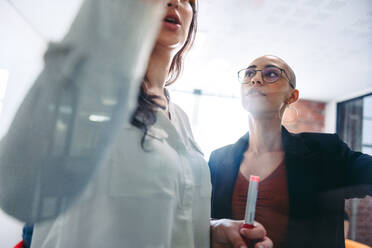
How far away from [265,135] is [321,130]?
0.44 ft

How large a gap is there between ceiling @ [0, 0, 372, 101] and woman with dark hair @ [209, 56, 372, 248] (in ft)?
0.21

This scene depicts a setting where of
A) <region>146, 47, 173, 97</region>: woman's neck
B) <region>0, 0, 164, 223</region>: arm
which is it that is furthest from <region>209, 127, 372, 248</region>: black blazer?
<region>0, 0, 164, 223</region>: arm

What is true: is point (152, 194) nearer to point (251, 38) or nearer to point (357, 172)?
point (357, 172)

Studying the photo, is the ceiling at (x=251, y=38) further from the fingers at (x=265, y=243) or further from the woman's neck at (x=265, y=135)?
the fingers at (x=265, y=243)

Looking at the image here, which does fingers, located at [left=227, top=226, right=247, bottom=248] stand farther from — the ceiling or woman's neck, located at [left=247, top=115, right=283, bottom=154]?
the ceiling

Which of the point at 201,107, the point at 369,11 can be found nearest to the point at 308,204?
the point at 201,107

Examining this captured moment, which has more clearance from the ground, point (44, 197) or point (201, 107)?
point (201, 107)

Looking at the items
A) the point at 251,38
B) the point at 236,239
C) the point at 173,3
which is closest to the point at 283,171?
the point at 236,239

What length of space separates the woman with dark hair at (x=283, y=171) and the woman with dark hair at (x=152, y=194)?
0.18 feet

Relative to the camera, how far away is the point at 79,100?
18 centimetres

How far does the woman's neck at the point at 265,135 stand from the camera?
54 centimetres

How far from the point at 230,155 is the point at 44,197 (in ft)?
1.41

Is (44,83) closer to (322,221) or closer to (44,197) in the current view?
(44,197)

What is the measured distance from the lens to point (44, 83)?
0.61 ft
